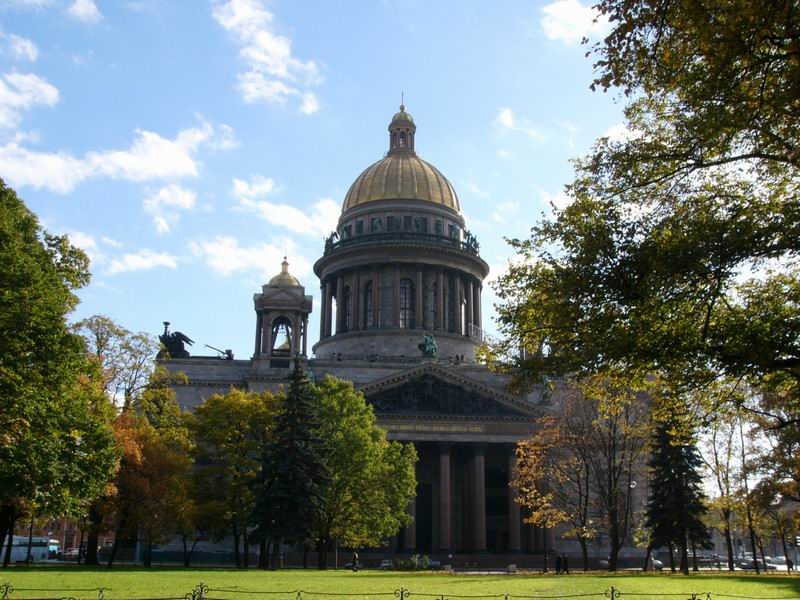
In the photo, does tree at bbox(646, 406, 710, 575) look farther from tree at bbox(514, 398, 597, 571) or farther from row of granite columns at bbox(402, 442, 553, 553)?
row of granite columns at bbox(402, 442, 553, 553)

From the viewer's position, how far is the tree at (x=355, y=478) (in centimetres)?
4741

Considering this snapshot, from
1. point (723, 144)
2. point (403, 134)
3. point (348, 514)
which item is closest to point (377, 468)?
point (348, 514)

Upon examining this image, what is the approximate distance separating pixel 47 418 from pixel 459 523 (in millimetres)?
44845

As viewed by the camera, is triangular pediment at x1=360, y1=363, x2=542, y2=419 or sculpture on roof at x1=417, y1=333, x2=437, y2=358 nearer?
triangular pediment at x1=360, y1=363, x2=542, y2=419

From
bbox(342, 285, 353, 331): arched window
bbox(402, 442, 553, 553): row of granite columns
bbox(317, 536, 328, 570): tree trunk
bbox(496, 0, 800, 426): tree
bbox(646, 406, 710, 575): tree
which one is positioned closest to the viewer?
bbox(496, 0, 800, 426): tree

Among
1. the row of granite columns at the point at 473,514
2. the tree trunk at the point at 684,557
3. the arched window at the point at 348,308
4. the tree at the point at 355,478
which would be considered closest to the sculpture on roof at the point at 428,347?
the row of granite columns at the point at 473,514

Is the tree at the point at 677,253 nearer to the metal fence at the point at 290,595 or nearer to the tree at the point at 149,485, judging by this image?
the metal fence at the point at 290,595

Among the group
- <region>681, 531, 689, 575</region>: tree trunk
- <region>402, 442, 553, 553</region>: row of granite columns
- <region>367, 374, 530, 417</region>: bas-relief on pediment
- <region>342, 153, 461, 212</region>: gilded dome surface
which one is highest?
<region>342, 153, 461, 212</region>: gilded dome surface

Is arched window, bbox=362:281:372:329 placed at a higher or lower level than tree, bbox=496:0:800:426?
higher

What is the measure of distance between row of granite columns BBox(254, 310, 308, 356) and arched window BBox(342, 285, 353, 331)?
1167cm

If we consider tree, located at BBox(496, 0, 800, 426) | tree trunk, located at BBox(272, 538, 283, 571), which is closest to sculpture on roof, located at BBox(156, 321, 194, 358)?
tree trunk, located at BBox(272, 538, 283, 571)

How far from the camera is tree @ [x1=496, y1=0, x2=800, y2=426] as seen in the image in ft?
57.7

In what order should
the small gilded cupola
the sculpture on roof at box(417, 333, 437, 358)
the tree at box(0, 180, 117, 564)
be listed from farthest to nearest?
the small gilded cupola < the sculpture on roof at box(417, 333, 437, 358) < the tree at box(0, 180, 117, 564)

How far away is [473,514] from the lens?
63375 mm
